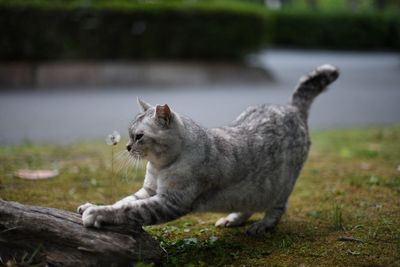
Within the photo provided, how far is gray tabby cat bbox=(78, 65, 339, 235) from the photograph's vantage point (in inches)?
131

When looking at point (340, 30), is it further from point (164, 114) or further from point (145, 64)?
point (164, 114)

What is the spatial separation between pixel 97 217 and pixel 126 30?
1133 cm

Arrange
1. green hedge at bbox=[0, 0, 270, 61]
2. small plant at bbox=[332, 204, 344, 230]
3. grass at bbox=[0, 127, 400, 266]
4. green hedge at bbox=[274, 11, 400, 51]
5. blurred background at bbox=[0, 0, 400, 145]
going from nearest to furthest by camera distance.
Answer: grass at bbox=[0, 127, 400, 266] → small plant at bbox=[332, 204, 344, 230] → blurred background at bbox=[0, 0, 400, 145] → green hedge at bbox=[0, 0, 270, 61] → green hedge at bbox=[274, 11, 400, 51]

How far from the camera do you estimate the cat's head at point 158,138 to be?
133 inches

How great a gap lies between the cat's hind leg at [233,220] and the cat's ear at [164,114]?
3.93ft

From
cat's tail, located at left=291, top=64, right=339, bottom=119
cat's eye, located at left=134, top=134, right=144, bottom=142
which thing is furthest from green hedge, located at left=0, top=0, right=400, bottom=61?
cat's eye, located at left=134, top=134, right=144, bottom=142

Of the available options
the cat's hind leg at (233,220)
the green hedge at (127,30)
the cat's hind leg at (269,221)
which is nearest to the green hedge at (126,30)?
the green hedge at (127,30)

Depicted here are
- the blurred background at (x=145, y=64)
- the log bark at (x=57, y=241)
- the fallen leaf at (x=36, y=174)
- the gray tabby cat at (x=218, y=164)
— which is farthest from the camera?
the blurred background at (x=145, y=64)

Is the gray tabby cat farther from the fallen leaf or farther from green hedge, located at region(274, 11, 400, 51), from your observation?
green hedge, located at region(274, 11, 400, 51)

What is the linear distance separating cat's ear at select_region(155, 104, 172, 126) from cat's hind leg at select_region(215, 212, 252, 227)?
120 centimetres

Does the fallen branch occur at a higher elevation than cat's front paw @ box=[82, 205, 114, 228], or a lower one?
lower

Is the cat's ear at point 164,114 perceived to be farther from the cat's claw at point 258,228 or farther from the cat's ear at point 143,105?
the cat's claw at point 258,228

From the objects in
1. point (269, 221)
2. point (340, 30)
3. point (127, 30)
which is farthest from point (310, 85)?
point (340, 30)

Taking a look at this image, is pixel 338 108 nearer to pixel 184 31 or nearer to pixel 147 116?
pixel 184 31
